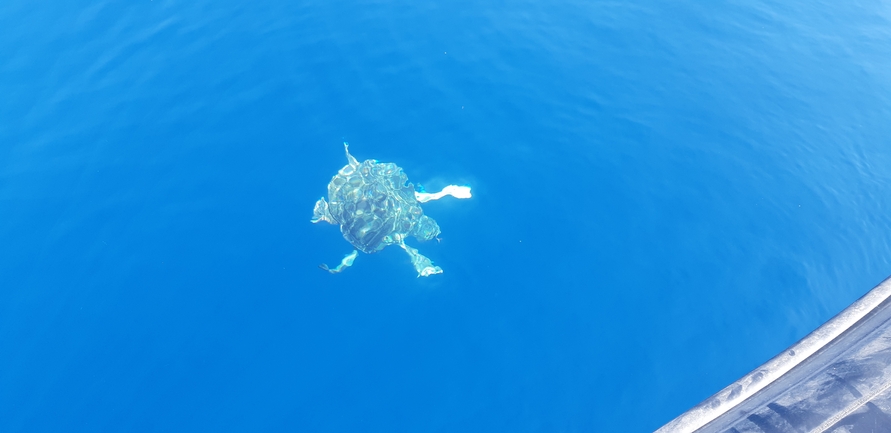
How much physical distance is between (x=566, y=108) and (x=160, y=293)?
30.6 feet

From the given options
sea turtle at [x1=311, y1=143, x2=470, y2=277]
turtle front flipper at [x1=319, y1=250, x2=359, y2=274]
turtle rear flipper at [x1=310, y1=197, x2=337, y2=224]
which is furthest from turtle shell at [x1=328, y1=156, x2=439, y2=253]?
turtle front flipper at [x1=319, y1=250, x2=359, y2=274]

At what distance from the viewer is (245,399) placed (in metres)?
7.72

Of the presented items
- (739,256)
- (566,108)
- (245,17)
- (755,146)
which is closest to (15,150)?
(245,17)

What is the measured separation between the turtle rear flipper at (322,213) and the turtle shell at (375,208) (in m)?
0.10

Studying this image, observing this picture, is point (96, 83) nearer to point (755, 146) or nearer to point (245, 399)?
point (245, 399)

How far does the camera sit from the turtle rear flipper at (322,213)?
8828 millimetres

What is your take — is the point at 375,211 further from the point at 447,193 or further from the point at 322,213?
the point at 447,193

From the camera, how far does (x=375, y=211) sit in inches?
332

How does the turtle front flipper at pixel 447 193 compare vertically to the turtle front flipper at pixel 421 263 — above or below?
above

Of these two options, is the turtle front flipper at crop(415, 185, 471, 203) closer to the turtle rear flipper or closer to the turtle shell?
the turtle shell

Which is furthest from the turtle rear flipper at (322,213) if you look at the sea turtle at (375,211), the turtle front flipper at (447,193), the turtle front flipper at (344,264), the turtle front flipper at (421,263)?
the turtle front flipper at (447,193)

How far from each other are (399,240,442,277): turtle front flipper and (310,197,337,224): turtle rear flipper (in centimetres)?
150

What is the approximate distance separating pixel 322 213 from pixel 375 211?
1.22 m

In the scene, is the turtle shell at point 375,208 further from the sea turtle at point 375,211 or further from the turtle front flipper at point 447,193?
the turtle front flipper at point 447,193
